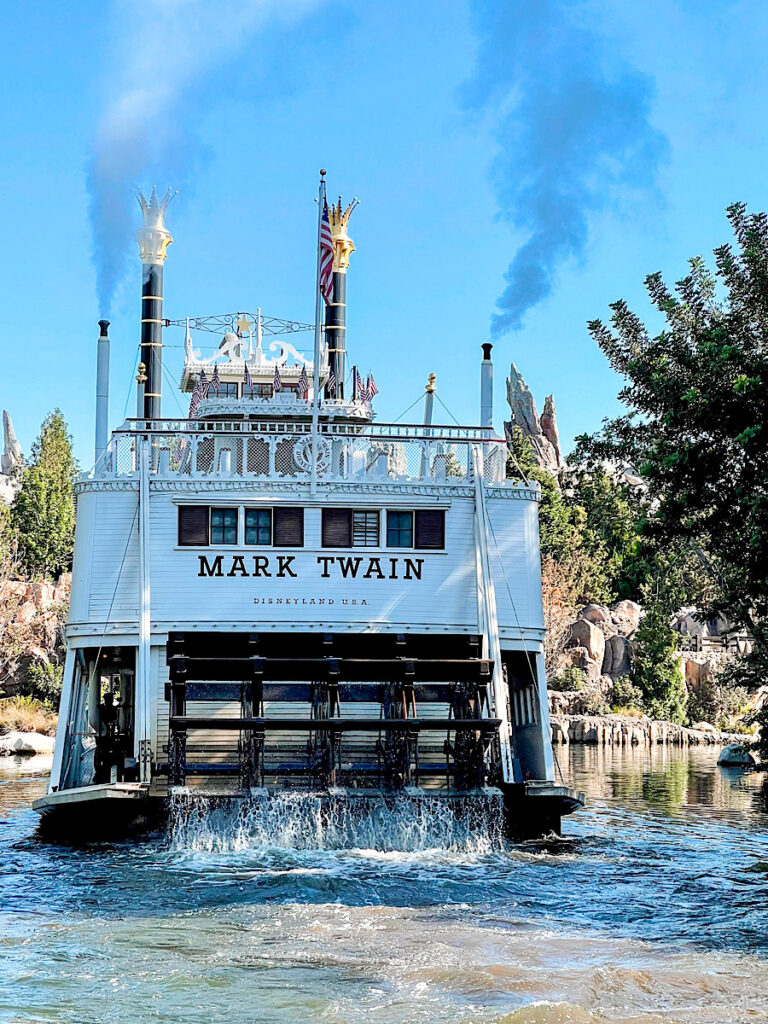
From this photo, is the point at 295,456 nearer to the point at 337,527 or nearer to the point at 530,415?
the point at 337,527

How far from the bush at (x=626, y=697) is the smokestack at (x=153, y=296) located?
2448 centimetres

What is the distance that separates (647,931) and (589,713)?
141 ft

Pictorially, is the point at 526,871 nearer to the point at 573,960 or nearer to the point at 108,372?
the point at 573,960

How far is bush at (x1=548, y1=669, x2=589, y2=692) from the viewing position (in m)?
58.2

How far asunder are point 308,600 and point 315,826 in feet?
15.5

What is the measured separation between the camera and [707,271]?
22.0 meters

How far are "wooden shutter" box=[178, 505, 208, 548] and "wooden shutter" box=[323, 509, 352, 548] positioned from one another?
6.62 feet

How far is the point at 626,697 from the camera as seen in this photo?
58.0 meters

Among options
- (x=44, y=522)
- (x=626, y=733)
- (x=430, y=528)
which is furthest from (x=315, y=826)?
(x=44, y=522)

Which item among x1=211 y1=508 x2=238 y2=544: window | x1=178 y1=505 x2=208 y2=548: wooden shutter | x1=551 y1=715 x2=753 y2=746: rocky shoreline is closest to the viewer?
x1=178 y1=505 x2=208 y2=548: wooden shutter

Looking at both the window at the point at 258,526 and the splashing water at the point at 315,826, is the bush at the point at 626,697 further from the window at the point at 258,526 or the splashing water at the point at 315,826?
the splashing water at the point at 315,826

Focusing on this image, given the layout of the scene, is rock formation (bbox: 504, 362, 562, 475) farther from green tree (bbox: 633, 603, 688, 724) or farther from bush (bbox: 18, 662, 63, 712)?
bush (bbox: 18, 662, 63, 712)

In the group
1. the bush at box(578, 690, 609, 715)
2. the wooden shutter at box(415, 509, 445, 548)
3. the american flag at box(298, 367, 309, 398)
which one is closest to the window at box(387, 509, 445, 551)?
the wooden shutter at box(415, 509, 445, 548)

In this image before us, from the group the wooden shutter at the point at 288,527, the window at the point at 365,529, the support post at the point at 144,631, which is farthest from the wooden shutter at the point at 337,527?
the support post at the point at 144,631
